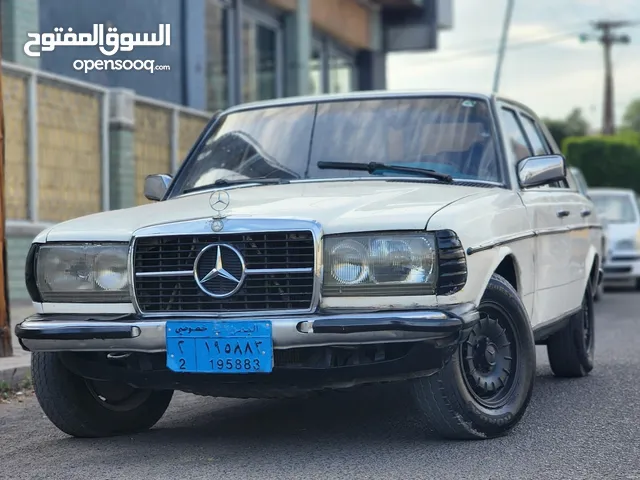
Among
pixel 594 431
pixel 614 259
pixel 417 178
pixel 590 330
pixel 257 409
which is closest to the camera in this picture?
pixel 594 431

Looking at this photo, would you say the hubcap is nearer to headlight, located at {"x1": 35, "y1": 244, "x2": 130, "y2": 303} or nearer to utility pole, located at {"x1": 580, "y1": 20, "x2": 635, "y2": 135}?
headlight, located at {"x1": 35, "y1": 244, "x2": 130, "y2": 303}

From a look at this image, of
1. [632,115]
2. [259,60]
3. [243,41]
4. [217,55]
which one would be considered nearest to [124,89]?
[217,55]

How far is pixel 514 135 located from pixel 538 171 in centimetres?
65

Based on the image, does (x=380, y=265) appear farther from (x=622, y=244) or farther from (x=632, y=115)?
(x=632, y=115)

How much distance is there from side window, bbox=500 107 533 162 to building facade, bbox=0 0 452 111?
777cm

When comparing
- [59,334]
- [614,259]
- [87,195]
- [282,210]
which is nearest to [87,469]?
[59,334]

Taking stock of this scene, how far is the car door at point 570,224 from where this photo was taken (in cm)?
670

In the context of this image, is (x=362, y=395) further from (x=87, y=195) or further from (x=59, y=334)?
(x=87, y=195)

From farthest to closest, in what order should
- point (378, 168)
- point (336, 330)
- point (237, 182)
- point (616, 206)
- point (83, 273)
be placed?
1. point (616, 206)
2. point (237, 182)
3. point (378, 168)
4. point (83, 273)
5. point (336, 330)

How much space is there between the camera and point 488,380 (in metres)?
5.07

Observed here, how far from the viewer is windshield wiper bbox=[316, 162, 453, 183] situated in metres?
5.76

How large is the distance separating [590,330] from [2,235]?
3937 mm

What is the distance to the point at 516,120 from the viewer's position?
6852mm

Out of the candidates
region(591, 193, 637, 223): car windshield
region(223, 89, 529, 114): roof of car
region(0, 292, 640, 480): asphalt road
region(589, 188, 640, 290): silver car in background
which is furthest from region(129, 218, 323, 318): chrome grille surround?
region(591, 193, 637, 223): car windshield
